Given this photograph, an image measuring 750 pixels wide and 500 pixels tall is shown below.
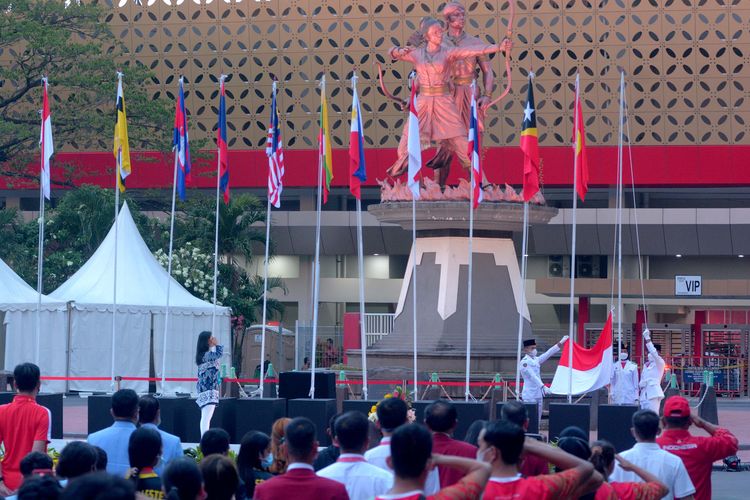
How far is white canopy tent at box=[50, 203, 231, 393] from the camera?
3266 cm

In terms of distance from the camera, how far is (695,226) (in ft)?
170

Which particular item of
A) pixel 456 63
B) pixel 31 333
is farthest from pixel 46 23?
pixel 456 63

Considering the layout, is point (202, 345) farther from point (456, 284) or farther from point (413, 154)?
point (456, 284)

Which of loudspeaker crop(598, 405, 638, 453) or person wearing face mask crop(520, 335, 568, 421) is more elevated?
person wearing face mask crop(520, 335, 568, 421)

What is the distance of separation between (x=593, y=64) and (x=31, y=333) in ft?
84.7

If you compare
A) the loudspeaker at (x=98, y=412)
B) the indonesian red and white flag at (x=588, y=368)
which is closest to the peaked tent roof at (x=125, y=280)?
the loudspeaker at (x=98, y=412)

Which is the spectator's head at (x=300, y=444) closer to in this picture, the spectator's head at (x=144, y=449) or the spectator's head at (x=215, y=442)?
the spectator's head at (x=144, y=449)

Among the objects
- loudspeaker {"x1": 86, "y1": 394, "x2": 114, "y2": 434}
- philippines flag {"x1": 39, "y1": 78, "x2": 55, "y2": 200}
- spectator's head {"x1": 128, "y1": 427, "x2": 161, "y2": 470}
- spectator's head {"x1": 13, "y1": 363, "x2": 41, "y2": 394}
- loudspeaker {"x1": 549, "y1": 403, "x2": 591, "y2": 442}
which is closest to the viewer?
spectator's head {"x1": 128, "y1": 427, "x2": 161, "y2": 470}

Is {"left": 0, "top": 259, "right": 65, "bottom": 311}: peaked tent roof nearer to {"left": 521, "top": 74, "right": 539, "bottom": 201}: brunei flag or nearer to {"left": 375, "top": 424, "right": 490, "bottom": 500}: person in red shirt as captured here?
{"left": 521, "top": 74, "right": 539, "bottom": 201}: brunei flag

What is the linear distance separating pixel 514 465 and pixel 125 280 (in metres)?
27.2

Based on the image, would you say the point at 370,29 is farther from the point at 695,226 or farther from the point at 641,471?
the point at 641,471

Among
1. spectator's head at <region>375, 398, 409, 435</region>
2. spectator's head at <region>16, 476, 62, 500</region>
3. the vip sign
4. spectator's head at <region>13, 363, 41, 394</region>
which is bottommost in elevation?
spectator's head at <region>16, 476, 62, 500</region>

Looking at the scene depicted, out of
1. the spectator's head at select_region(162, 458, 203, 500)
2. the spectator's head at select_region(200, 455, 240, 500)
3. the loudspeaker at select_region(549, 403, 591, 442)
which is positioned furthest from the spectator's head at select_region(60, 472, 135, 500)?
the loudspeaker at select_region(549, 403, 591, 442)

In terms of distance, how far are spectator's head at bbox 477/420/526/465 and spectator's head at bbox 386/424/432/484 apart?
18.8 inches
